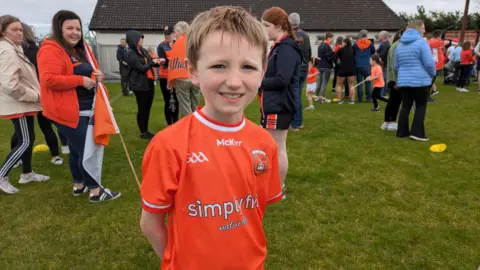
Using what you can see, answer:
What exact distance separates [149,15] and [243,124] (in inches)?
1052

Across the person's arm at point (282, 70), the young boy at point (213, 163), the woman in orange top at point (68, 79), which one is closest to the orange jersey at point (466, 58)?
the person's arm at point (282, 70)

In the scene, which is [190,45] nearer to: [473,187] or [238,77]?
[238,77]

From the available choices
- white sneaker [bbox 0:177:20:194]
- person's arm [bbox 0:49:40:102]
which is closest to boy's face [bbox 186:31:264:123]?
person's arm [bbox 0:49:40:102]

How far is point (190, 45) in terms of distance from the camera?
1.35 meters

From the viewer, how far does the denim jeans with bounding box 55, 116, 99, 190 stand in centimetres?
370

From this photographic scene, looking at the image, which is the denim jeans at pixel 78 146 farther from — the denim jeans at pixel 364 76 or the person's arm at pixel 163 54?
the denim jeans at pixel 364 76

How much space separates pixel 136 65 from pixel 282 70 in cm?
374

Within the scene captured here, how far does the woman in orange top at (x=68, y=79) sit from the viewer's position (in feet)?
11.2

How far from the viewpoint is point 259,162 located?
150cm

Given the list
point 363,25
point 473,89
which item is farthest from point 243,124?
point 363,25

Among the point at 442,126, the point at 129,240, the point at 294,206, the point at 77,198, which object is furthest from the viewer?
the point at 442,126

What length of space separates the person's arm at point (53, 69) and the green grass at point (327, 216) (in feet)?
4.55

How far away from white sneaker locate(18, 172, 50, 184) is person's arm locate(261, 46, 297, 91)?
3.34 m

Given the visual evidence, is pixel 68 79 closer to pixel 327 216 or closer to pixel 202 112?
pixel 202 112
